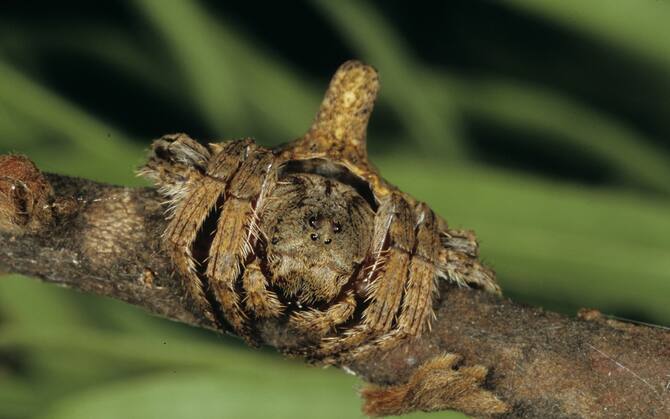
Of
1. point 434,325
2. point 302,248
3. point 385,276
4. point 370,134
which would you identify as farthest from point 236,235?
point 370,134

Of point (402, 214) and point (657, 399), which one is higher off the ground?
point (402, 214)

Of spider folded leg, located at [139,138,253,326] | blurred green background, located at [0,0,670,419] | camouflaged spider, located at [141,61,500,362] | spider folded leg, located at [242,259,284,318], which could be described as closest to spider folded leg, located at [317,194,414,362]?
camouflaged spider, located at [141,61,500,362]

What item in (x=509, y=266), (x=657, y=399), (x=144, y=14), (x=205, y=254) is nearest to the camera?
(x=657, y=399)

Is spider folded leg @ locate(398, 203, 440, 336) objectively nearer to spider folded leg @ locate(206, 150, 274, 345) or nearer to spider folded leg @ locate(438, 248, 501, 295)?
spider folded leg @ locate(438, 248, 501, 295)

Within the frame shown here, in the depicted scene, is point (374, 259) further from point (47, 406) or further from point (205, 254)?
point (47, 406)

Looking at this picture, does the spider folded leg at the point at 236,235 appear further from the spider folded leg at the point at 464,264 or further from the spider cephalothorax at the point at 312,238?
the spider folded leg at the point at 464,264

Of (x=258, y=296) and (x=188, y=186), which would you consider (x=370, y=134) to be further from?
(x=258, y=296)

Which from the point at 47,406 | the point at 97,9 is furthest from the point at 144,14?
the point at 47,406

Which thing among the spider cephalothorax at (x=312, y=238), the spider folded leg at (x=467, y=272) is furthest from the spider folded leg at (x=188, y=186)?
the spider folded leg at (x=467, y=272)
